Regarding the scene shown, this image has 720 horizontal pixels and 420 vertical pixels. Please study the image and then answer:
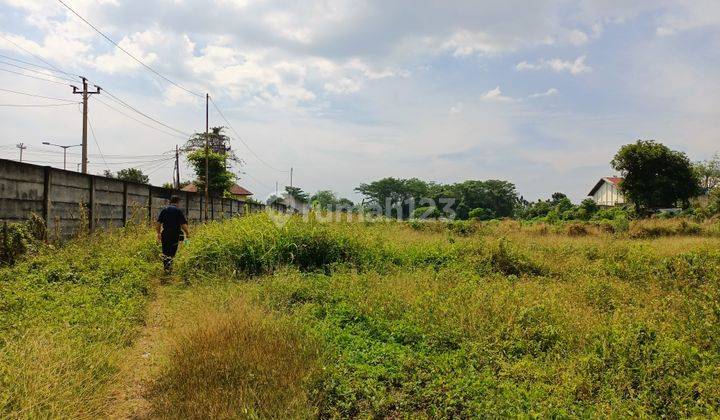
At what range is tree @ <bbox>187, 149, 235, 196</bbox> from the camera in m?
31.8

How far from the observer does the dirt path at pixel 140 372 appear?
3.25m

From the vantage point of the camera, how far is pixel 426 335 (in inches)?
177

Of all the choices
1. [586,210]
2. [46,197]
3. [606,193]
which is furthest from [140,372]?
[606,193]

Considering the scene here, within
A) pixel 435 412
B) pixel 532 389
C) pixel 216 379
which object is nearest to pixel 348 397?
pixel 435 412

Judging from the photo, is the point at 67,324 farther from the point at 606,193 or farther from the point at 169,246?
the point at 606,193

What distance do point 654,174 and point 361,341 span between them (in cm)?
3063

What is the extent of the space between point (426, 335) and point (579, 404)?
5.29ft

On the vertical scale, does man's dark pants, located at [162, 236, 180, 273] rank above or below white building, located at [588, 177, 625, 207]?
below

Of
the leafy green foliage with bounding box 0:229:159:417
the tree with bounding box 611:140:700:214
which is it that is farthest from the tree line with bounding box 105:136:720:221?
the leafy green foliage with bounding box 0:229:159:417

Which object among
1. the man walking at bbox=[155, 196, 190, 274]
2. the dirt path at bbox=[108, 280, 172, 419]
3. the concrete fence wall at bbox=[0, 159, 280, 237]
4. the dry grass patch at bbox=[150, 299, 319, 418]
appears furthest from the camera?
the man walking at bbox=[155, 196, 190, 274]

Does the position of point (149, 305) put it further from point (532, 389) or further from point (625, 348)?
point (625, 348)

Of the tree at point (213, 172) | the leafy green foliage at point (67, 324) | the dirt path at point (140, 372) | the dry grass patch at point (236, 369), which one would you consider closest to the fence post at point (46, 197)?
the leafy green foliage at point (67, 324)

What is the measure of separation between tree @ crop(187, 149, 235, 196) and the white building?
128 feet

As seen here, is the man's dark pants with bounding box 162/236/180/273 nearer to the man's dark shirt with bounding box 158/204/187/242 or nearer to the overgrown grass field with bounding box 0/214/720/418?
the man's dark shirt with bounding box 158/204/187/242
